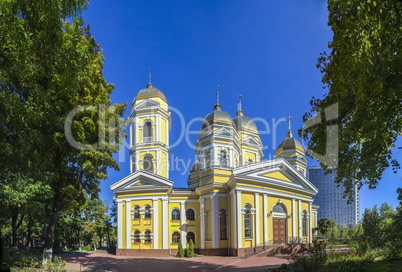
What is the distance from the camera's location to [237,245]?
23.5m

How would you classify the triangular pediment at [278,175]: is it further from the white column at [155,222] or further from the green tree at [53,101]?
the green tree at [53,101]

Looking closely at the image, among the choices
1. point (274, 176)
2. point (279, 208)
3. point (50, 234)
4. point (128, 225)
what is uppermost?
point (274, 176)

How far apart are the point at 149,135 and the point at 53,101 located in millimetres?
17988

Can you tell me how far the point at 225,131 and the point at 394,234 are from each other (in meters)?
19.0

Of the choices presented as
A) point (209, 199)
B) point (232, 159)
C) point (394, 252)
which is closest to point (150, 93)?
point (232, 159)

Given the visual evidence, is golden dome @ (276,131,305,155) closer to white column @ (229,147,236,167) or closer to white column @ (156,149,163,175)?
white column @ (229,147,236,167)

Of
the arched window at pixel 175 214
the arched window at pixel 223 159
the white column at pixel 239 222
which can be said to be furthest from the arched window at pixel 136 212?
the white column at pixel 239 222

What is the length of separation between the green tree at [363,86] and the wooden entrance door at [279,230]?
42.1 ft

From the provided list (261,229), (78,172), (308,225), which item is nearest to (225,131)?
(261,229)

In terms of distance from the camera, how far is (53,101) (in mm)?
13477

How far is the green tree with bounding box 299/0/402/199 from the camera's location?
20.1 feet

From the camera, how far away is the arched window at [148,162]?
1216 inches

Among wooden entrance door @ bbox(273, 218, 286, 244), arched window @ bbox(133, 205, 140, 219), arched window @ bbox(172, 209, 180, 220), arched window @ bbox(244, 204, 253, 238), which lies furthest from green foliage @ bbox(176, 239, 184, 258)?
wooden entrance door @ bbox(273, 218, 286, 244)

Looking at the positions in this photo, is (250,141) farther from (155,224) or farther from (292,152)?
(155,224)
